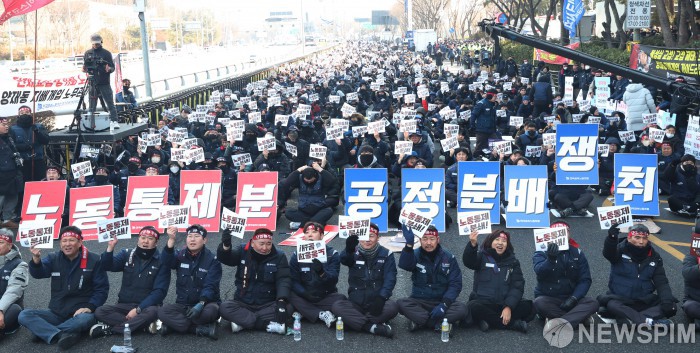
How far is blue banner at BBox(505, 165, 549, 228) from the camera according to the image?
44.1ft

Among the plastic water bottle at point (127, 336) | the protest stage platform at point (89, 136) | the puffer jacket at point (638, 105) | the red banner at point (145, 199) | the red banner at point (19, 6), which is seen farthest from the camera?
the puffer jacket at point (638, 105)

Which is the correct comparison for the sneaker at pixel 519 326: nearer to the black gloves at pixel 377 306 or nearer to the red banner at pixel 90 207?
the black gloves at pixel 377 306

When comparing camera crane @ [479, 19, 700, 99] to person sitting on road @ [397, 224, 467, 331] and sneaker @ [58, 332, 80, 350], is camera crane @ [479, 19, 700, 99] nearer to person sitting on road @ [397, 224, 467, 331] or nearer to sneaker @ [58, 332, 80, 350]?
person sitting on road @ [397, 224, 467, 331]

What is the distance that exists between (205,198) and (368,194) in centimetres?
296

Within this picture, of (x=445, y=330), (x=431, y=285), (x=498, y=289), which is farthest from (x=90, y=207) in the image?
(x=498, y=289)

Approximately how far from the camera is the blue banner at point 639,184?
13.8 m

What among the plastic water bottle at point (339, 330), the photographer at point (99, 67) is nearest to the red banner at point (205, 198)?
the photographer at point (99, 67)

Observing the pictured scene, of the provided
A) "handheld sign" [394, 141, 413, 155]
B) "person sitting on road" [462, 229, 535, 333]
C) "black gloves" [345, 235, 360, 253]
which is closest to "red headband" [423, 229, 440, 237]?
"person sitting on road" [462, 229, 535, 333]

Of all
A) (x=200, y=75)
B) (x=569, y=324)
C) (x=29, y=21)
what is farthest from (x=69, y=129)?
(x=29, y=21)

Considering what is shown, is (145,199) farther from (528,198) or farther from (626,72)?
(626,72)

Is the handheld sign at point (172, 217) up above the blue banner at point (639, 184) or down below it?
above

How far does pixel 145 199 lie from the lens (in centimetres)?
1382

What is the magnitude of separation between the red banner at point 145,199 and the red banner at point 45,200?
3.78 ft

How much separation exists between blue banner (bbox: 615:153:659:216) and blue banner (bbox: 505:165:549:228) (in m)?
1.47
